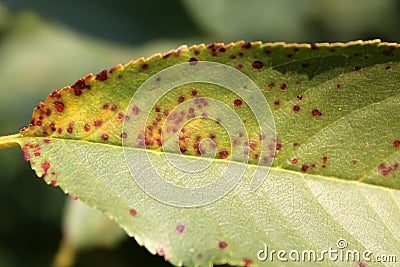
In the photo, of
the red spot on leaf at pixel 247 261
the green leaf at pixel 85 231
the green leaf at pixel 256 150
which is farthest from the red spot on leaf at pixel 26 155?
the green leaf at pixel 85 231

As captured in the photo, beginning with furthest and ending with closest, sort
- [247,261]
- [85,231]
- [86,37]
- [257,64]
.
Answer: [86,37]
[85,231]
[257,64]
[247,261]

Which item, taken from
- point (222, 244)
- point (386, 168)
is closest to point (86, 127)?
point (222, 244)

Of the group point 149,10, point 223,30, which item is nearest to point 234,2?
point 223,30

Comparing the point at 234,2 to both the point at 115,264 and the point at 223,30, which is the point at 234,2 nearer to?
the point at 223,30

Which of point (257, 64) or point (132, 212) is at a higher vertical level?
point (257, 64)

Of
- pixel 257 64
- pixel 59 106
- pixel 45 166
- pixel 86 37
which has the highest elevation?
pixel 86 37

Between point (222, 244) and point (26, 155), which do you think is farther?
point (26, 155)

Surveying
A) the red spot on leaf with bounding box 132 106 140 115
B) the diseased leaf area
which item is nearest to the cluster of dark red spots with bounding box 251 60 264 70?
the diseased leaf area

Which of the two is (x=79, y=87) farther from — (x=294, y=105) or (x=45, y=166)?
(x=294, y=105)
